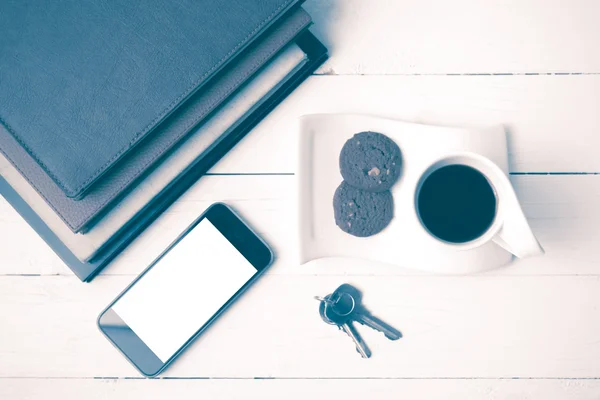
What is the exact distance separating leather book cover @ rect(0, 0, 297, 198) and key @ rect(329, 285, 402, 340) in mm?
250

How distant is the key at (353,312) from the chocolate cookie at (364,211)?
86 mm

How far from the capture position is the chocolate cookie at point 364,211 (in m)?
0.42

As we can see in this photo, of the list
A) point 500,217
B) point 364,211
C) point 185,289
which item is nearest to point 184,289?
point 185,289

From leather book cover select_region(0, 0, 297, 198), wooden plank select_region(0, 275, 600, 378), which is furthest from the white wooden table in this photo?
leather book cover select_region(0, 0, 297, 198)

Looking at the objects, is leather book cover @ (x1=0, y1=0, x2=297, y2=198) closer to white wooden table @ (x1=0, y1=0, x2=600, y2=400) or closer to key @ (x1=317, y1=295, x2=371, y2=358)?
white wooden table @ (x1=0, y1=0, x2=600, y2=400)

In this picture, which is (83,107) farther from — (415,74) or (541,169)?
(541,169)

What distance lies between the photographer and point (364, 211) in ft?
1.38

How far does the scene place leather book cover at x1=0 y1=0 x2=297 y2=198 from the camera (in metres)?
0.39

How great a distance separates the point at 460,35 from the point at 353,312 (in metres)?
0.32

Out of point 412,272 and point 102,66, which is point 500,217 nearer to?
point 412,272

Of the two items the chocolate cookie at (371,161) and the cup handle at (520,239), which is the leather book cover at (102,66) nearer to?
the chocolate cookie at (371,161)

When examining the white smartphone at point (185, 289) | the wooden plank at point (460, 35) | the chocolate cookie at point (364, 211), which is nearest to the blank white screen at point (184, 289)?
the white smartphone at point (185, 289)

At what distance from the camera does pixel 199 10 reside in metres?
0.40

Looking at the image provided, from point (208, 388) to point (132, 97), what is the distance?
0.31 meters
